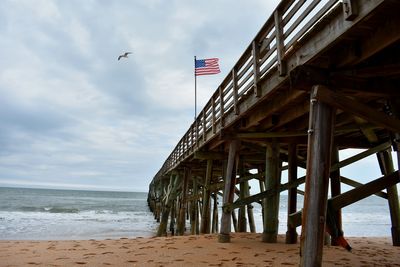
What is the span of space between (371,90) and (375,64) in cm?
34

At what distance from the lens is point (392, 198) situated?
27.8 feet

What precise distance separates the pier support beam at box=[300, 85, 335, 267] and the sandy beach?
2.20 m

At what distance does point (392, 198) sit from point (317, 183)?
18.8ft

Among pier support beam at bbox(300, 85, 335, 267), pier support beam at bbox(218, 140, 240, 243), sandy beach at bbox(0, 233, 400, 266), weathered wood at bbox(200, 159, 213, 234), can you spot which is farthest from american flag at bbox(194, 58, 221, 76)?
pier support beam at bbox(300, 85, 335, 267)

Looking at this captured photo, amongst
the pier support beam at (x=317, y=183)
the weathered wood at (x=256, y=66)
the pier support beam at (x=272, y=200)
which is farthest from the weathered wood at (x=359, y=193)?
the pier support beam at (x=272, y=200)

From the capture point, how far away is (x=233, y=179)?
28.5 feet

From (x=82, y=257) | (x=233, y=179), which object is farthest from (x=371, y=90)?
(x=82, y=257)

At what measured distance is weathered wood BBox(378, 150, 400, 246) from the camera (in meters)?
8.50

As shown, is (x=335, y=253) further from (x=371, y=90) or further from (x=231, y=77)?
(x=231, y=77)

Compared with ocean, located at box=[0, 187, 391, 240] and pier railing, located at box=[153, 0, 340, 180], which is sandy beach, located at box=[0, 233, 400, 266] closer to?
pier railing, located at box=[153, 0, 340, 180]

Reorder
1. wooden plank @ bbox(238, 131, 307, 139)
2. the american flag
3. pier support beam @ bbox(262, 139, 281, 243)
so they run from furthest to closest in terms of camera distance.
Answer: the american flag → pier support beam @ bbox(262, 139, 281, 243) → wooden plank @ bbox(238, 131, 307, 139)

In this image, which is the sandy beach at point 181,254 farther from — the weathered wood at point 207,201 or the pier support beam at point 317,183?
the weathered wood at point 207,201

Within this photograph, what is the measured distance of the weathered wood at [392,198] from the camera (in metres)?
8.50

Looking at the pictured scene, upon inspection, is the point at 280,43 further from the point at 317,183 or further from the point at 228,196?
the point at 228,196
